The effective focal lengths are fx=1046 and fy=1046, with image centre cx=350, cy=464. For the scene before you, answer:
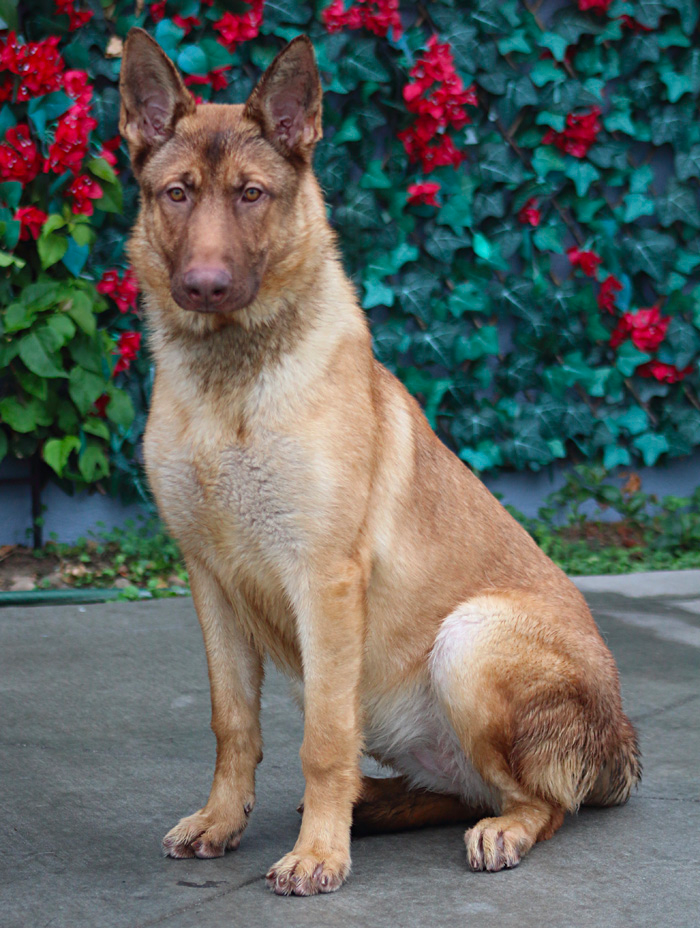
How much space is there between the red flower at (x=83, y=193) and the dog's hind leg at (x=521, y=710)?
342 cm

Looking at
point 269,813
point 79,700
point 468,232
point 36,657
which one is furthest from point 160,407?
point 468,232

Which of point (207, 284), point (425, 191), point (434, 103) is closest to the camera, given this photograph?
point (207, 284)

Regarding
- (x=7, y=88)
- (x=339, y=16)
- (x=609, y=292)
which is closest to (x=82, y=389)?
(x=7, y=88)

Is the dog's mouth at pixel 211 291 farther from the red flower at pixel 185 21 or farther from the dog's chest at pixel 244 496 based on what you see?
the red flower at pixel 185 21

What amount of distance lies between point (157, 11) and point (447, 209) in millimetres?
1900

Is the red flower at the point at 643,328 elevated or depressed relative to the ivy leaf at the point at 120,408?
elevated

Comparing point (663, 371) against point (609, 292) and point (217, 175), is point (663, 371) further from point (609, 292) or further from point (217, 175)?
point (217, 175)

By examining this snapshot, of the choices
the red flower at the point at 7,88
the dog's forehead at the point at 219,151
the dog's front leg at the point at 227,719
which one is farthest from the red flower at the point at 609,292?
the dog's front leg at the point at 227,719

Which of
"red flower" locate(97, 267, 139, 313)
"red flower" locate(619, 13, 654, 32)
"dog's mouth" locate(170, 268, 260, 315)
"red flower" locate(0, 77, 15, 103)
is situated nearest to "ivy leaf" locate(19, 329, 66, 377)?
"red flower" locate(97, 267, 139, 313)

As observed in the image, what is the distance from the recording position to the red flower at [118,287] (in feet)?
18.0

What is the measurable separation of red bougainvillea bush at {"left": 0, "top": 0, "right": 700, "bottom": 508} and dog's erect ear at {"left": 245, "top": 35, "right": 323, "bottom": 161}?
2817 mm

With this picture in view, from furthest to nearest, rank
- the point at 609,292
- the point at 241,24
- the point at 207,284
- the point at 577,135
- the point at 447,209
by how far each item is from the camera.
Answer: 1. the point at 609,292
2. the point at 577,135
3. the point at 447,209
4. the point at 241,24
5. the point at 207,284

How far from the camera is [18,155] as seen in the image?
519 cm

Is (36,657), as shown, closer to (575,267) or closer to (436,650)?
(436,650)
